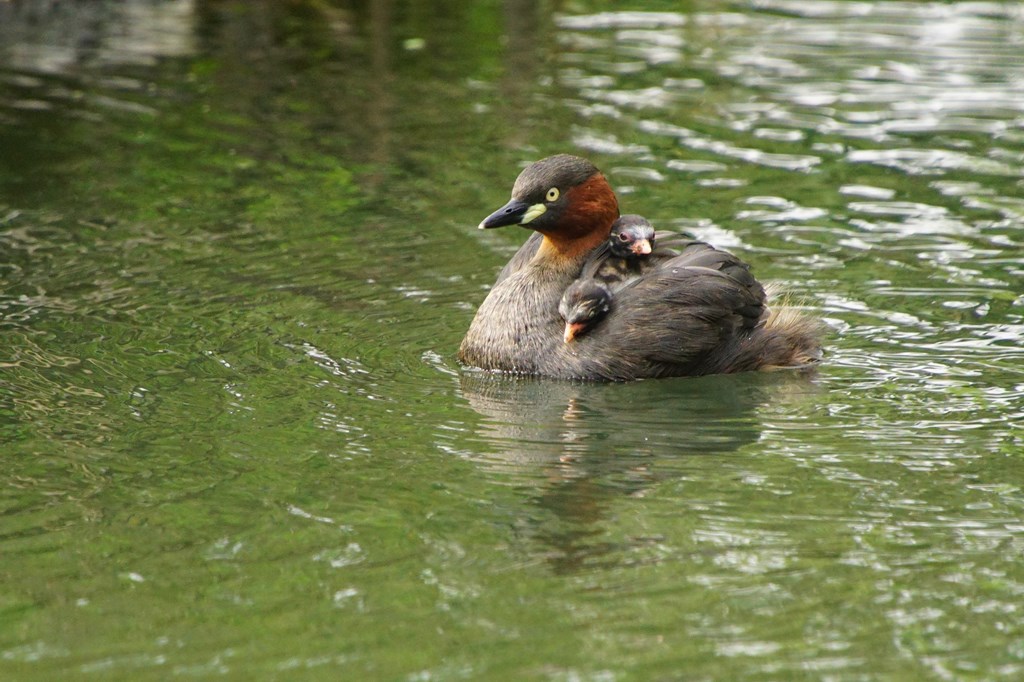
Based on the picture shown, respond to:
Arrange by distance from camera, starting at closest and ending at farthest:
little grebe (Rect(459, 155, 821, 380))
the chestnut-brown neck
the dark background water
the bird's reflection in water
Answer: the dark background water
the bird's reflection in water
little grebe (Rect(459, 155, 821, 380))
the chestnut-brown neck

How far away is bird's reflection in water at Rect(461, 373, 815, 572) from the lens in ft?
20.3

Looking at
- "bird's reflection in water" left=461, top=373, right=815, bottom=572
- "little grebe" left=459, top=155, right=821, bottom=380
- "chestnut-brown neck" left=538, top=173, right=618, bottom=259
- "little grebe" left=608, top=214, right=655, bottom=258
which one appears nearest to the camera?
"bird's reflection in water" left=461, top=373, right=815, bottom=572

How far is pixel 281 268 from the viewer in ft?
31.4

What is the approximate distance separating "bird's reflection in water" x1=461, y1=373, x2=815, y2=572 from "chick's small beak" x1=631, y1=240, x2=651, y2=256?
66cm

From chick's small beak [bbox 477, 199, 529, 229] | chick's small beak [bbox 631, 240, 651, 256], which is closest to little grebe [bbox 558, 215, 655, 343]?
chick's small beak [bbox 631, 240, 651, 256]

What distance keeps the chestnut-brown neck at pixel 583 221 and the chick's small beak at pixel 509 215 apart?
0.22 m

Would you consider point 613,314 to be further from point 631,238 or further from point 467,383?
point 467,383

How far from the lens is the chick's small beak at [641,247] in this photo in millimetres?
7934

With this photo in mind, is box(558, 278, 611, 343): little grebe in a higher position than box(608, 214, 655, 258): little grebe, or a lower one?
lower

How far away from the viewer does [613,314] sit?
8008 millimetres

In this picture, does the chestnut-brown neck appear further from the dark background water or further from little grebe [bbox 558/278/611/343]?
the dark background water

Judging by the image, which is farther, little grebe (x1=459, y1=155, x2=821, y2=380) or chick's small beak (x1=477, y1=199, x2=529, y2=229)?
chick's small beak (x1=477, y1=199, x2=529, y2=229)

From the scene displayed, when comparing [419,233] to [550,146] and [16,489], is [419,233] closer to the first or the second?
[550,146]

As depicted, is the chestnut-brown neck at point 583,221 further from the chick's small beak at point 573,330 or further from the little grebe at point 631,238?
the chick's small beak at point 573,330
